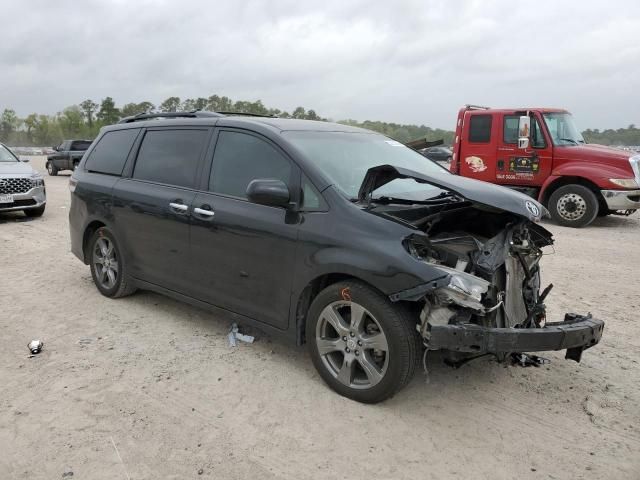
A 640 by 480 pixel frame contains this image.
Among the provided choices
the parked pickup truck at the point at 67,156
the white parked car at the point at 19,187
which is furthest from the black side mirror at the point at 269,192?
the parked pickup truck at the point at 67,156

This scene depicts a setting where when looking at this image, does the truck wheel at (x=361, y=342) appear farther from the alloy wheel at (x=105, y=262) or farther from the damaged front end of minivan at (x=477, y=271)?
the alloy wheel at (x=105, y=262)

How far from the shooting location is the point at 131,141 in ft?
16.7

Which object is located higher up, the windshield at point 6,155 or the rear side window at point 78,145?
the rear side window at point 78,145

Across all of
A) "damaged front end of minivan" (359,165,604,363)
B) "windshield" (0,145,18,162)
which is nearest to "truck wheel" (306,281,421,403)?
"damaged front end of minivan" (359,165,604,363)

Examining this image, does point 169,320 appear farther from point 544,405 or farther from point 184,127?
point 544,405

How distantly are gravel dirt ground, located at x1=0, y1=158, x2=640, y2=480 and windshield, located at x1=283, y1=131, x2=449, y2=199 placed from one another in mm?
1350

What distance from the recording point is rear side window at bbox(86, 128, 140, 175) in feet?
16.8

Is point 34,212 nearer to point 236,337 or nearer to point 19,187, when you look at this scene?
point 19,187

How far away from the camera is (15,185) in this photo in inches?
393

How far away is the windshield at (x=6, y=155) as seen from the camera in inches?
419

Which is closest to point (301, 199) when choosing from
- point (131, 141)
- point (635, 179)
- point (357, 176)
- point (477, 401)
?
point (357, 176)

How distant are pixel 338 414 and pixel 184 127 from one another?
2763 millimetres

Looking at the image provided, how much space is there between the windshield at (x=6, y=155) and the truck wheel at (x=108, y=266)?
265 inches

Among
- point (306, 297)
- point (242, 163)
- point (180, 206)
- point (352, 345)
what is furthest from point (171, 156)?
point (352, 345)
